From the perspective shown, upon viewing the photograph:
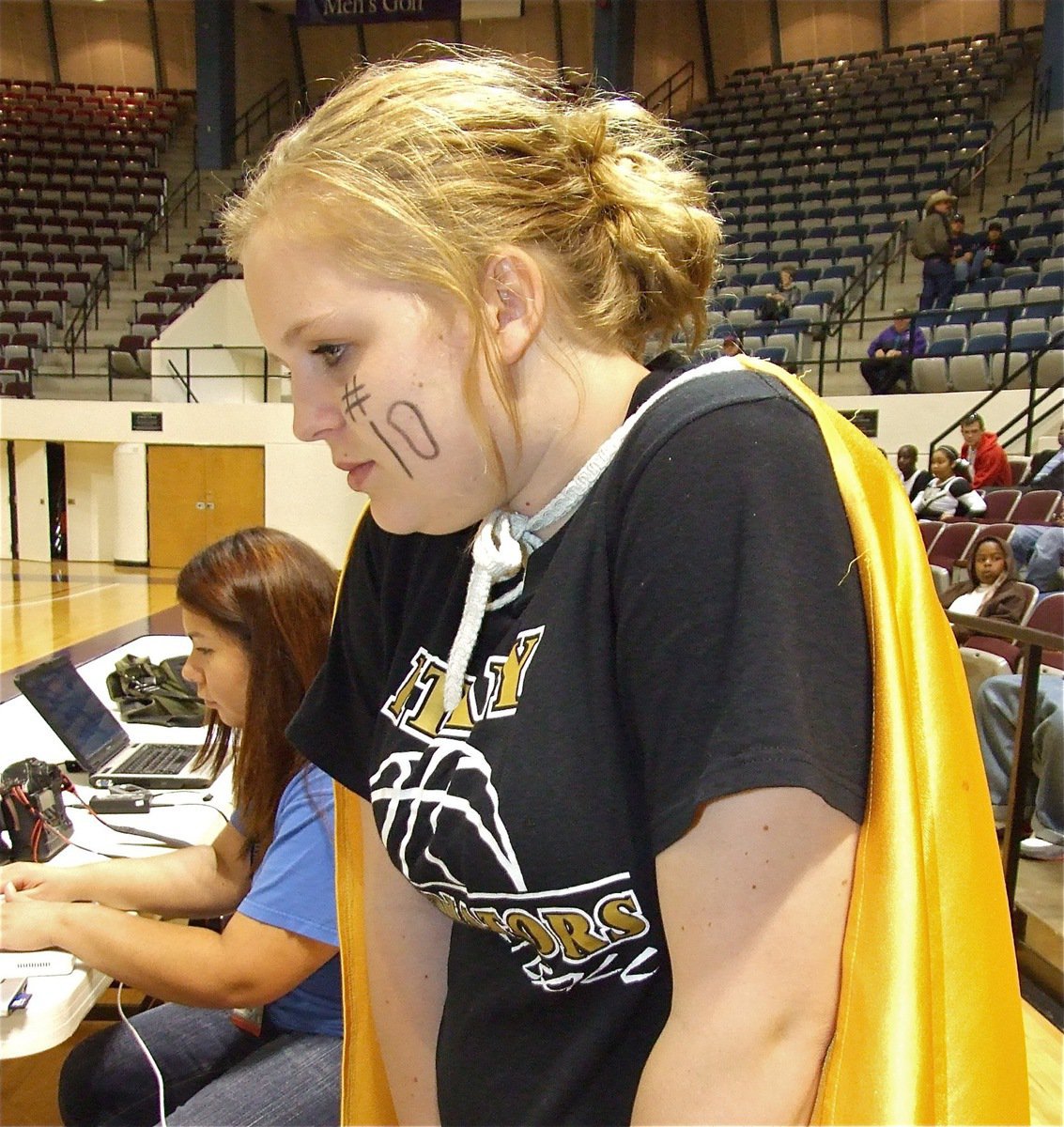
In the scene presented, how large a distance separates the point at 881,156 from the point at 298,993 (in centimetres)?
1345

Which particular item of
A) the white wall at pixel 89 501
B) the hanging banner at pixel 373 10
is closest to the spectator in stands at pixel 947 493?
the hanging banner at pixel 373 10

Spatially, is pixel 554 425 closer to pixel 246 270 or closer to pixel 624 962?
pixel 246 270

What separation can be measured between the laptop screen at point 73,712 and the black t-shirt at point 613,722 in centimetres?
165

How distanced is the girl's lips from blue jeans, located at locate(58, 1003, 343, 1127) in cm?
105

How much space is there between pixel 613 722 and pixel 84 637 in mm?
6895

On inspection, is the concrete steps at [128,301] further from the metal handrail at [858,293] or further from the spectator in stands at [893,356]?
the spectator in stands at [893,356]

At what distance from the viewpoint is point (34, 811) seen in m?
1.61

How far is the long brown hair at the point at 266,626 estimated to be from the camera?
4.58 ft

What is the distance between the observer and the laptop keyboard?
2.12 m

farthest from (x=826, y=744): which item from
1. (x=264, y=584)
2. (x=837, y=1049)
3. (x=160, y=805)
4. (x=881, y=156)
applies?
(x=881, y=156)

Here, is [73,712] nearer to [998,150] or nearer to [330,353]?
[330,353]

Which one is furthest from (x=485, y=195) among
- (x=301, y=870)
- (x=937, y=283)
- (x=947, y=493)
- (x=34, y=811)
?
(x=937, y=283)

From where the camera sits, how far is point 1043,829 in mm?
2994

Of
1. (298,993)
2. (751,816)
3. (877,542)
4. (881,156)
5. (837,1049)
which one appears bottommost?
(298,993)
